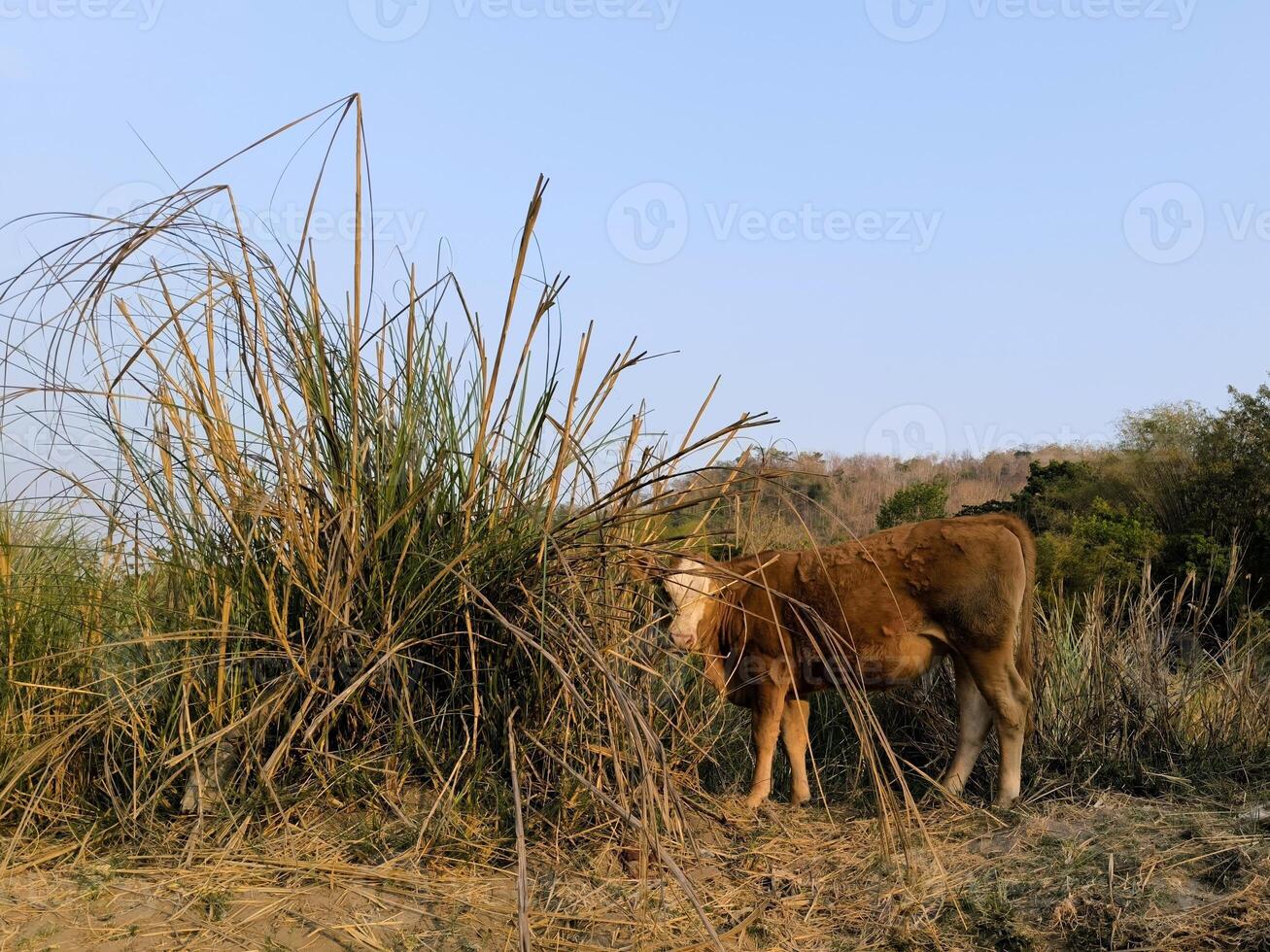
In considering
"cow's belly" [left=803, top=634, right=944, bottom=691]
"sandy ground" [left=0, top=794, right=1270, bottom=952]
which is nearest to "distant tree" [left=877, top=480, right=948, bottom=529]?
"cow's belly" [left=803, top=634, right=944, bottom=691]

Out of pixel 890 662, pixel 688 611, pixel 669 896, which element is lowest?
pixel 669 896

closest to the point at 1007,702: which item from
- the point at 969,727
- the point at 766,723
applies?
the point at 969,727

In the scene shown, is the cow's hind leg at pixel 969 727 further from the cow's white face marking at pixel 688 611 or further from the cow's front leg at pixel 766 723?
the cow's white face marking at pixel 688 611

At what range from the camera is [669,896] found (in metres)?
3.41

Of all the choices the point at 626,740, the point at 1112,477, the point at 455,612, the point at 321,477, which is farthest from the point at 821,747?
the point at 1112,477

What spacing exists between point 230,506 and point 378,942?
1536 millimetres

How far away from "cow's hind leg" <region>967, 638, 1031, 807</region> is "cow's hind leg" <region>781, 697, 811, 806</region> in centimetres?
83

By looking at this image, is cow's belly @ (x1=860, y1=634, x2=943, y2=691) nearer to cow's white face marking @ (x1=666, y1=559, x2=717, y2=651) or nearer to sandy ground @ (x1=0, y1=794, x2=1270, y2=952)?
cow's white face marking @ (x1=666, y1=559, x2=717, y2=651)

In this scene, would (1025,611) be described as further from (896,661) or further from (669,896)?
(669,896)

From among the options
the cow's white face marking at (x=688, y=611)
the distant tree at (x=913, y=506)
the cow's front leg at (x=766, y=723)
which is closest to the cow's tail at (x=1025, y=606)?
the cow's front leg at (x=766, y=723)

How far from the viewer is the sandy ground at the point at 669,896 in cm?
304

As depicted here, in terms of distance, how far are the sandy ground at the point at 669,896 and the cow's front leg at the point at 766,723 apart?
629 millimetres

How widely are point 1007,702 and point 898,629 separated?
0.57 m

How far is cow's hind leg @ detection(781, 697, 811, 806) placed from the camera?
16.5 feet
